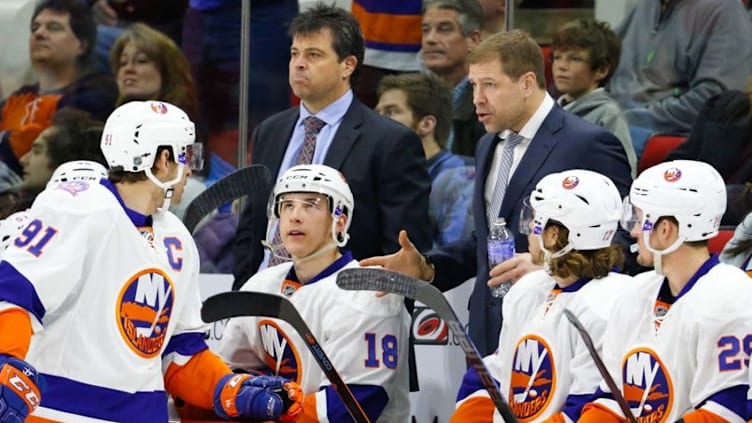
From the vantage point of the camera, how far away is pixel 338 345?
176 inches

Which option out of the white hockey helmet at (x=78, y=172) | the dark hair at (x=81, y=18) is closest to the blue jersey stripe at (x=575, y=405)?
the white hockey helmet at (x=78, y=172)

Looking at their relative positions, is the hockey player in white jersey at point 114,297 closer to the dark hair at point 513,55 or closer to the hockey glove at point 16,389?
the hockey glove at point 16,389

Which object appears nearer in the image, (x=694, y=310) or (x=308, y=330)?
(x=694, y=310)

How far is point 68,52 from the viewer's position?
19.9 ft

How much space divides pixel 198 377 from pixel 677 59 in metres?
2.19

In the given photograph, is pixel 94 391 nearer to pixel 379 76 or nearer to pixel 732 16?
pixel 379 76

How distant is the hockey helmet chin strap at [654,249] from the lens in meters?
3.89

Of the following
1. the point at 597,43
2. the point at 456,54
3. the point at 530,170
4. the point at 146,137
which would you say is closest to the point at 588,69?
the point at 597,43

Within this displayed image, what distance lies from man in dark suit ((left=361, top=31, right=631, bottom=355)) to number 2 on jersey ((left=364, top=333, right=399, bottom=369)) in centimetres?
22

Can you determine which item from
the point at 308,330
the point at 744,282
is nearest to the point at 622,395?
the point at 744,282

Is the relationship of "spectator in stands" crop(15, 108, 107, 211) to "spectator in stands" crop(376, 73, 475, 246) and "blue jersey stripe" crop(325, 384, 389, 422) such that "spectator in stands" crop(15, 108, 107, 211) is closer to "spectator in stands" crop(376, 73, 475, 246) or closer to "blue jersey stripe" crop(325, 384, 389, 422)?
"spectator in stands" crop(376, 73, 475, 246)

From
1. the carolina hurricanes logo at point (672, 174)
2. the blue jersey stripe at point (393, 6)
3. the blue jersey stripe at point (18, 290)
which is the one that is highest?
the blue jersey stripe at point (393, 6)

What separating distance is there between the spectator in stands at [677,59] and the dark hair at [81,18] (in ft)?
7.01

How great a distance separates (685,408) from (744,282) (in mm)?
356
